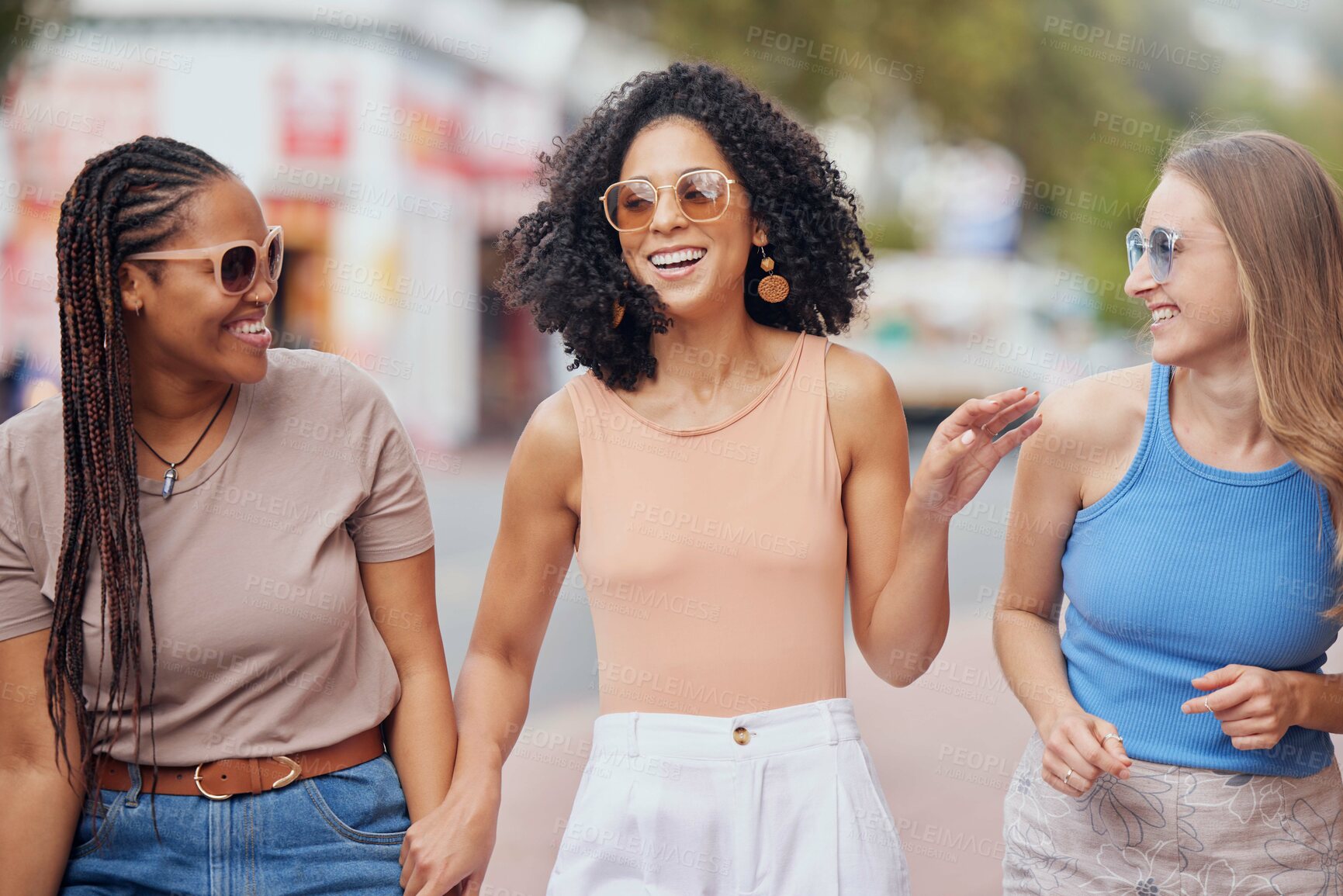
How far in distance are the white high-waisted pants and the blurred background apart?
11.7 feet

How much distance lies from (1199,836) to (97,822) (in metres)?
1.92

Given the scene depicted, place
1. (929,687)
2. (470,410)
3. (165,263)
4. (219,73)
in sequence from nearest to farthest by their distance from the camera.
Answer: (165,263) → (929,687) → (219,73) → (470,410)

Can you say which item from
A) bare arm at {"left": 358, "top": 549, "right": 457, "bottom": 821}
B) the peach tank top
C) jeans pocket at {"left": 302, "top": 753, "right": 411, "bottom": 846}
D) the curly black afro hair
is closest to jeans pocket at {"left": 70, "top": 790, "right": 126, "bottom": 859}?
jeans pocket at {"left": 302, "top": 753, "right": 411, "bottom": 846}

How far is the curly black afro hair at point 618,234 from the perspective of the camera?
2.68 m

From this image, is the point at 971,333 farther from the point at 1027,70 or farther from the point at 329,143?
the point at 329,143

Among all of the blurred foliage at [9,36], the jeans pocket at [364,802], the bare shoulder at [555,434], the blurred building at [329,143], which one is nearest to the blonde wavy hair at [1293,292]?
the bare shoulder at [555,434]

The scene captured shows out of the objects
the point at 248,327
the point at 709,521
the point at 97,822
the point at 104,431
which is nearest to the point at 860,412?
the point at 709,521

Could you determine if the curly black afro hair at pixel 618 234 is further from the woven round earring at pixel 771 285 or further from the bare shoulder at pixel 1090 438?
the bare shoulder at pixel 1090 438

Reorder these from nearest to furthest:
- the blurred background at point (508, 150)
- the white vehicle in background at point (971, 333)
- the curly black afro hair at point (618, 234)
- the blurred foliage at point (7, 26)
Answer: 1. the curly black afro hair at point (618, 234)
2. the blurred foliage at point (7, 26)
3. the blurred background at point (508, 150)
4. the white vehicle in background at point (971, 333)

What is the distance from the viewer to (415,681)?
99.3 inches

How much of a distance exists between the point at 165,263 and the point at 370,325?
14.1 meters

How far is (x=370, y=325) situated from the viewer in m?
16.1

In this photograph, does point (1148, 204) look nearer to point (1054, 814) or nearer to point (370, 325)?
point (1054, 814)

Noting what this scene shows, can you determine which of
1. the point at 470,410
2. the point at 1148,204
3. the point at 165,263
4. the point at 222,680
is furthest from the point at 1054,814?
the point at 470,410
